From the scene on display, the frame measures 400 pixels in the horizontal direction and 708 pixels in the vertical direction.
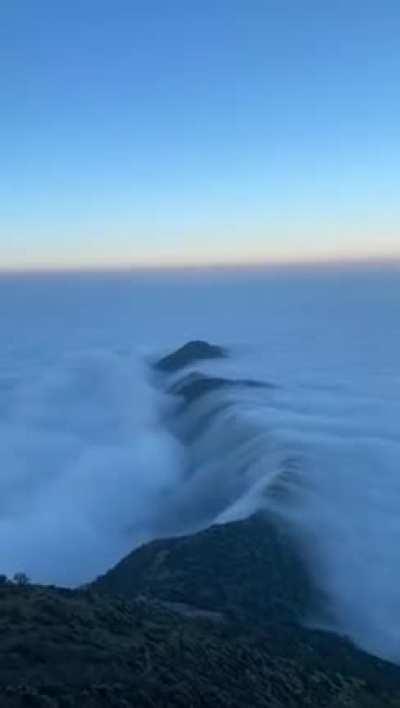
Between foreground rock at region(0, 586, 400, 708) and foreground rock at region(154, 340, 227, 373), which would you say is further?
foreground rock at region(154, 340, 227, 373)

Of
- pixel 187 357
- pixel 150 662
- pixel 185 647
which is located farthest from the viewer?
pixel 187 357

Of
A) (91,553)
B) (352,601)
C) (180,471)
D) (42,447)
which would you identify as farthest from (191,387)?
(352,601)

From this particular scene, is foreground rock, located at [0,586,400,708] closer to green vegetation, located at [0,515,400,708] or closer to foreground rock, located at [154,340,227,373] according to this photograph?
green vegetation, located at [0,515,400,708]

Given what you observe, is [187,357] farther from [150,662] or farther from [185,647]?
[150,662]

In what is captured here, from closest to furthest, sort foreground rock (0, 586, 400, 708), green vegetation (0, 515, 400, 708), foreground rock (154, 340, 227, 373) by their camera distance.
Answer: foreground rock (0, 586, 400, 708) → green vegetation (0, 515, 400, 708) → foreground rock (154, 340, 227, 373)

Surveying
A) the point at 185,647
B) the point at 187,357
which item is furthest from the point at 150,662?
the point at 187,357

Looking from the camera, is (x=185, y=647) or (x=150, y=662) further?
(x=185, y=647)

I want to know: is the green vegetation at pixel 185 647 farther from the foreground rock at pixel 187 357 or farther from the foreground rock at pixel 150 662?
the foreground rock at pixel 187 357

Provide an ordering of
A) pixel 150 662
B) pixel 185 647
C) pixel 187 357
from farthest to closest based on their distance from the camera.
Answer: pixel 187 357 → pixel 185 647 → pixel 150 662

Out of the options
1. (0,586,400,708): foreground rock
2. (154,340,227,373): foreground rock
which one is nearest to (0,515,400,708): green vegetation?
(0,586,400,708): foreground rock
